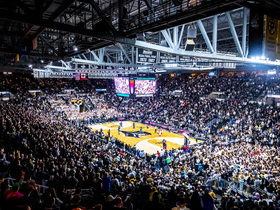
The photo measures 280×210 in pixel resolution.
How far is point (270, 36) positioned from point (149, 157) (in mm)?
15009

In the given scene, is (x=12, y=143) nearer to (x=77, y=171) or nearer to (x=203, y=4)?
(x=77, y=171)

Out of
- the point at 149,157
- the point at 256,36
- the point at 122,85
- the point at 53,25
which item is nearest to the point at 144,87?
the point at 122,85

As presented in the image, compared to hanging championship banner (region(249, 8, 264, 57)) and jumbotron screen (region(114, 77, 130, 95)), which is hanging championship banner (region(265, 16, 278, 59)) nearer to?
hanging championship banner (region(249, 8, 264, 57))

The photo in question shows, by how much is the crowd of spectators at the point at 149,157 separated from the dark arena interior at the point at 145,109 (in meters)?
0.07

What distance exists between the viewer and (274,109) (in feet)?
83.5

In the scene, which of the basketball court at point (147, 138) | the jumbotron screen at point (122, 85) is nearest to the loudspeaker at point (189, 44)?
the basketball court at point (147, 138)

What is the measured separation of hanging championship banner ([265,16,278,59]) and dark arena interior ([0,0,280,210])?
43mm

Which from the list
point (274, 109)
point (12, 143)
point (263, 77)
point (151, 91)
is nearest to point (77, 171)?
point (12, 143)

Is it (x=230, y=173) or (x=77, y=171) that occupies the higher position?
(x=77, y=171)

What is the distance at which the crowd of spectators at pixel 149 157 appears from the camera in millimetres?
6467

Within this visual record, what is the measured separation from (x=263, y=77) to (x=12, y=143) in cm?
3340

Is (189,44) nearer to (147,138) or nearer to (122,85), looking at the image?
(147,138)

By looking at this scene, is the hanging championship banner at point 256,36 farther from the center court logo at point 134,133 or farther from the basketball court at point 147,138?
the center court logo at point 134,133

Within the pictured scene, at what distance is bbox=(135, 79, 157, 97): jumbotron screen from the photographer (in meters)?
33.3
